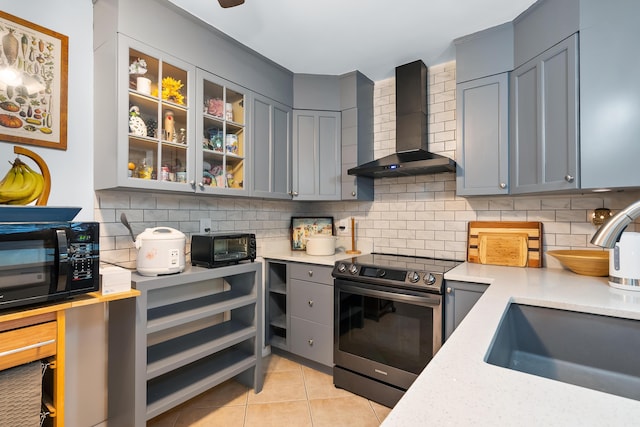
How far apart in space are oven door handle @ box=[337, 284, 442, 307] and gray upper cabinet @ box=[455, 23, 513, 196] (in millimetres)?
807

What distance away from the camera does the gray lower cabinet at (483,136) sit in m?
2.04

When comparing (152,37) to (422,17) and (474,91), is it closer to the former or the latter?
(422,17)

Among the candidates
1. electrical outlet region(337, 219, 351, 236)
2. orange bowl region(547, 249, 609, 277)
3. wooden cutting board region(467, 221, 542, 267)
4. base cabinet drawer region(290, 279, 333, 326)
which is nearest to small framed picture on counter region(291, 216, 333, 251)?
electrical outlet region(337, 219, 351, 236)

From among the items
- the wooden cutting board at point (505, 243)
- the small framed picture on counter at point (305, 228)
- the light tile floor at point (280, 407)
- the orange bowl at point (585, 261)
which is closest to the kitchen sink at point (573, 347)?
the orange bowl at point (585, 261)

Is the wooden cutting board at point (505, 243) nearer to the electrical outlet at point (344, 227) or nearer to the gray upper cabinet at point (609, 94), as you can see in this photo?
the gray upper cabinet at point (609, 94)

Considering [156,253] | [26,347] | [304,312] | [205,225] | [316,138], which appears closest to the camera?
[26,347]

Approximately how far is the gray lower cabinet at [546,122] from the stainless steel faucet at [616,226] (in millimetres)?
792

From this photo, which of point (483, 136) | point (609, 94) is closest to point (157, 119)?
point (483, 136)

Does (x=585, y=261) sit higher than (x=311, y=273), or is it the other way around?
(x=585, y=261)

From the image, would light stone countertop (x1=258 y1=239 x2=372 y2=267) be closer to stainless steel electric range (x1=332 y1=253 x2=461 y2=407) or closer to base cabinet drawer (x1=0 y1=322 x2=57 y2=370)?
stainless steel electric range (x1=332 y1=253 x2=461 y2=407)

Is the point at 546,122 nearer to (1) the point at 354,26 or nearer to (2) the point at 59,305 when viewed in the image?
(1) the point at 354,26

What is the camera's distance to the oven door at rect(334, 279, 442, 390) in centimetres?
197

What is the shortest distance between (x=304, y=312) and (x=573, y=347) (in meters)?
1.76

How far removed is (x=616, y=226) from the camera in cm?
95
